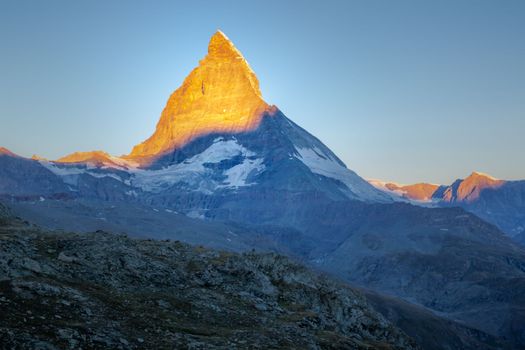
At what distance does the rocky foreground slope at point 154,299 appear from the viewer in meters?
41.7

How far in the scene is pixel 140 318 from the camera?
154ft

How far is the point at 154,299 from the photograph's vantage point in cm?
5284

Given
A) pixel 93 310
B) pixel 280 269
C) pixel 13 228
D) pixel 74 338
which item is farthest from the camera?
pixel 280 269

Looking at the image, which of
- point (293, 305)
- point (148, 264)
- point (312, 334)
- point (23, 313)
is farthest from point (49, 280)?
point (293, 305)

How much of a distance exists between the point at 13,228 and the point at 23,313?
2772cm

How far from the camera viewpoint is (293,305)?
68.0 metres

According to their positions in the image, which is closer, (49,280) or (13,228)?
(49,280)

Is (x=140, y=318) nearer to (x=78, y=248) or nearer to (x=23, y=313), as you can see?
(x=23, y=313)

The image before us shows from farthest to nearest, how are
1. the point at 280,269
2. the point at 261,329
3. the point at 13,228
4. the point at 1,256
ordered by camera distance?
1. the point at 280,269
2. the point at 13,228
3. the point at 261,329
4. the point at 1,256

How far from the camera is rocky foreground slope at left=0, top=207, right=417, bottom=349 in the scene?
137 feet

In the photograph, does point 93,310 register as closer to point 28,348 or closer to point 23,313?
point 23,313

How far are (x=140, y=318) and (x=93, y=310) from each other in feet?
11.3

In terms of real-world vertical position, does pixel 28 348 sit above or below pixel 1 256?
below

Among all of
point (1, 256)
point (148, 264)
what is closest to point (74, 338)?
point (1, 256)
